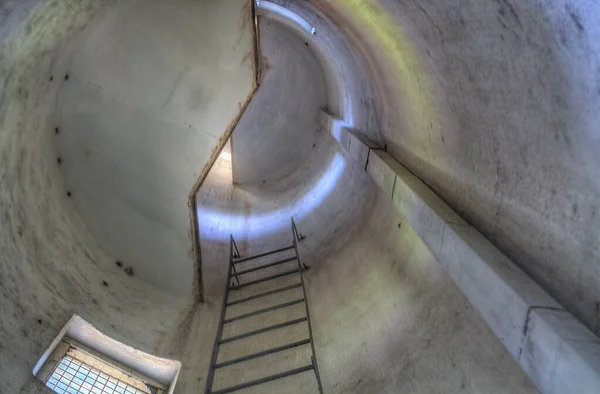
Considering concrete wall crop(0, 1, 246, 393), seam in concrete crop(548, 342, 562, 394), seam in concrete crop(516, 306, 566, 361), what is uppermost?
concrete wall crop(0, 1, 246, 393)

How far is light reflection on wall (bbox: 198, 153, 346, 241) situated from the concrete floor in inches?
2.9

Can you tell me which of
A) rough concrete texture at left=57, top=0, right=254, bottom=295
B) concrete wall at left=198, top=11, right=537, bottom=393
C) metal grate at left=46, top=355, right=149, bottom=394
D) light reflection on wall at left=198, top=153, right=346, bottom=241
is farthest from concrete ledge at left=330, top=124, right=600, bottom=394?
light reflection on wall at left=198, top=153, right=346, bottom=241

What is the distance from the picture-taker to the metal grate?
4133 millimetres

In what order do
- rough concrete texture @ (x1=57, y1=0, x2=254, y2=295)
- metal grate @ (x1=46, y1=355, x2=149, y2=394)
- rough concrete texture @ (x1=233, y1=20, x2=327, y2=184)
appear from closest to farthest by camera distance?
metal grate @ (x1=46, y1=355, x2=149, y2=394) < rough concrete texture @ (x1=57, y1=0, x2=254, y2=295) < rough concrete texture @ (x1=233, y1=20, x2=327, y2=184)

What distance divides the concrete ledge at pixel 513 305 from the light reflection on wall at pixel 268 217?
4284 mm

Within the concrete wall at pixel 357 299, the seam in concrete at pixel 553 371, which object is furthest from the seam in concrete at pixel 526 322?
the concrete wall at pixel 357 299

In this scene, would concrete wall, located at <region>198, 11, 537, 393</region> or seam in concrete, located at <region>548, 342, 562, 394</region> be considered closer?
seam in concrete, located at <region>548, 342, 562, 394</region>

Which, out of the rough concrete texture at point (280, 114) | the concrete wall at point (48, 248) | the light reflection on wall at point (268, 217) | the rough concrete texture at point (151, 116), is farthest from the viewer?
the rough concrete texture at point (280, 114)

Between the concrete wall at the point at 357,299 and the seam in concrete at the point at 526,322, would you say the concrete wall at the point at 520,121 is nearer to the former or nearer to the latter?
the seam in concrete at the point at 526,322

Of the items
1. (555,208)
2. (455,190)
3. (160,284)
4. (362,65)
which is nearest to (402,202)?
(455,190)

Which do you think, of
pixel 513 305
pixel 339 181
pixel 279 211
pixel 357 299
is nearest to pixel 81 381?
pixel 357 299

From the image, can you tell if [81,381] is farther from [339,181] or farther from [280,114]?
[280,114]

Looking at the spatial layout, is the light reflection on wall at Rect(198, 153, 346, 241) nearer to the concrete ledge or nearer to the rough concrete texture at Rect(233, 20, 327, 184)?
the rough concrete texture at Rect(233, 20, 327, 184)

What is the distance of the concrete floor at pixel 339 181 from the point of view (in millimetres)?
2445
